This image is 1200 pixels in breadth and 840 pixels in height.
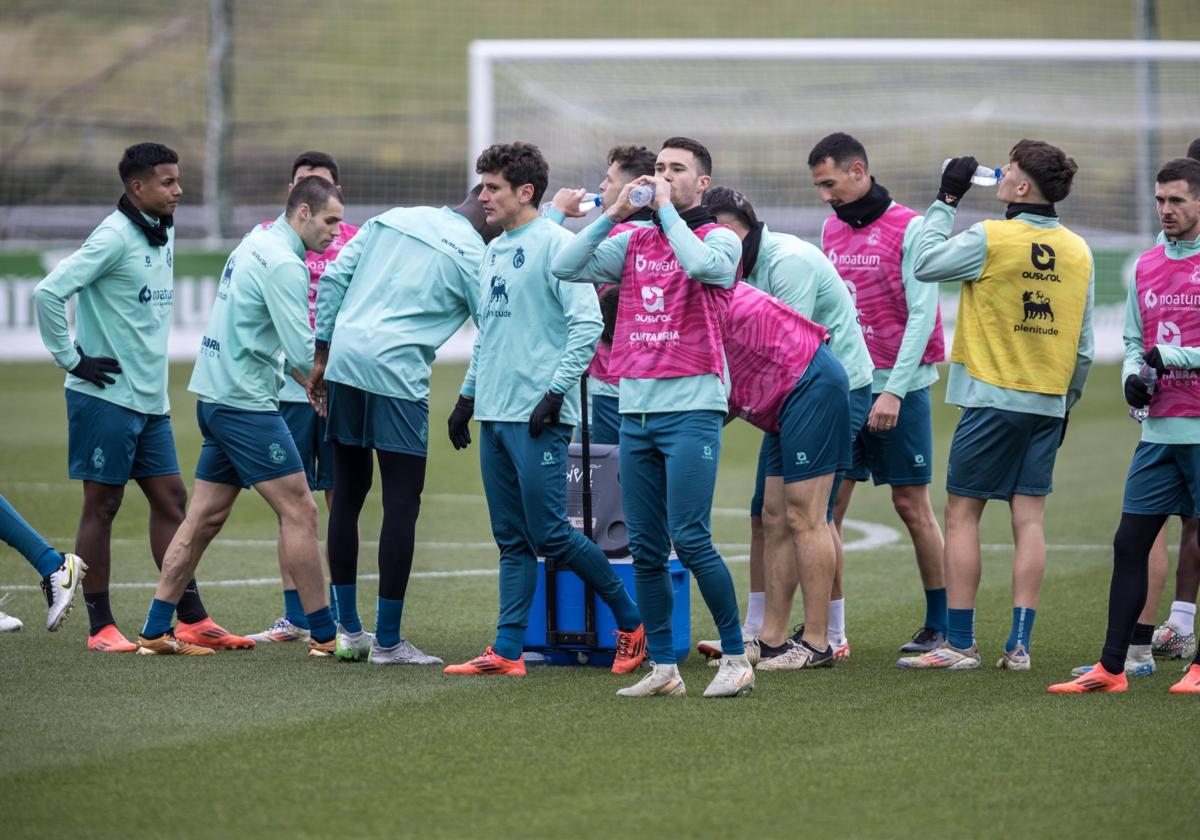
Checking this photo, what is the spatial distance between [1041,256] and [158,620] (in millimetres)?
4297

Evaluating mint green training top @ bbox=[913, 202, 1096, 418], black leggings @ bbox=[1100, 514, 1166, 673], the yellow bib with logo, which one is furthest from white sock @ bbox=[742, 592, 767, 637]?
black leggings @ bbox=[1100, 514, 1166, 673]

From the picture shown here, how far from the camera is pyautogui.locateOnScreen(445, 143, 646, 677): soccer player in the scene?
23.5ft

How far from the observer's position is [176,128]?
40719mm

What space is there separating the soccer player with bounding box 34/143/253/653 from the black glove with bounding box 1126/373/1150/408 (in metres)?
4.21

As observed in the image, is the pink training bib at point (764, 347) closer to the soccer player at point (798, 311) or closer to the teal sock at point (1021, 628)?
the soccer player at point (798, 311)

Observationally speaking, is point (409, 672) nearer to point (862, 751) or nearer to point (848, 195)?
point (862, 751)

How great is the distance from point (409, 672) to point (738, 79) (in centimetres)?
2003

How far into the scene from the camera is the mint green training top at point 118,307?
25.5 ft

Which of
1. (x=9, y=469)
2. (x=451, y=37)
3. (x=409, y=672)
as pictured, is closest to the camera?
(x=409, y=672)

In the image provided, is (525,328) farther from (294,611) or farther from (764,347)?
(294,611)

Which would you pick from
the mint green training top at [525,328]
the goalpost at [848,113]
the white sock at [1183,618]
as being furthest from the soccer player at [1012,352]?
the goalpost at [848,113]

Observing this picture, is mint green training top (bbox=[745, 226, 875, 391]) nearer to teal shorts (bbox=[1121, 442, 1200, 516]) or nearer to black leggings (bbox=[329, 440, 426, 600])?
teal shorts (bbox=[1121, 442, 1200, 516])

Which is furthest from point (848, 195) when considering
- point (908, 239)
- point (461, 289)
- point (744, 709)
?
point (744, 709)

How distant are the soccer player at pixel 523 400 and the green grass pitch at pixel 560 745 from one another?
1.18 ft
